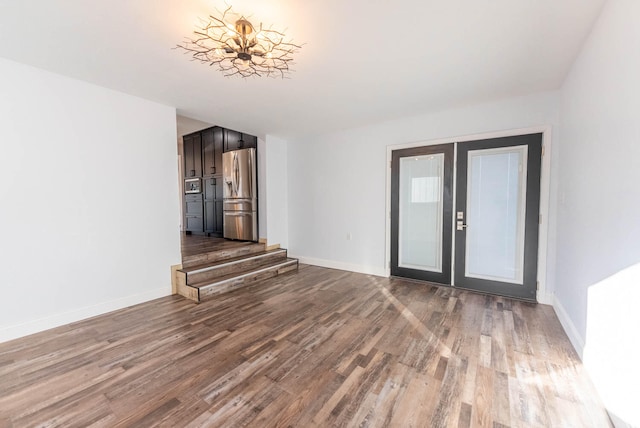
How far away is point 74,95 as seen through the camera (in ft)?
8.71

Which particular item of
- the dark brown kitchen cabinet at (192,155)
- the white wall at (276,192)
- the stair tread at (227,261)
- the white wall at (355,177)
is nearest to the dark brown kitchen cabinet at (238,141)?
the white wall at (276,192)

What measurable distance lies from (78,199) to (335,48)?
299 centimetres

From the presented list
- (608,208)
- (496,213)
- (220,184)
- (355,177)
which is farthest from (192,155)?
(608,208)

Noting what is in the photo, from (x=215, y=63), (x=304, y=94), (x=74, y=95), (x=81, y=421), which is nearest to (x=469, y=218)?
(x=304, y=94)

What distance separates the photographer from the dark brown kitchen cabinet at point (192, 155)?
6023mm

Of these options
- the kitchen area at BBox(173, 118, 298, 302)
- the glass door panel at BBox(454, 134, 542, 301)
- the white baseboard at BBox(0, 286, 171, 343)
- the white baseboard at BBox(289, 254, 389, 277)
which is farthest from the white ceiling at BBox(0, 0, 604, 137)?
the white baseboard at BBox(289, 254, 389, 277)

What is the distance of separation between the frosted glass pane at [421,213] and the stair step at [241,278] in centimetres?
197

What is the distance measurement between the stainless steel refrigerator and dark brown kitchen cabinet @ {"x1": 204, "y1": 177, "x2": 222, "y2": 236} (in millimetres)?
465

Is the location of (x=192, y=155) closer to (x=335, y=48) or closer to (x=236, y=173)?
(x=236, y=173)

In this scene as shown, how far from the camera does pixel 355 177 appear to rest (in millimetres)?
4477

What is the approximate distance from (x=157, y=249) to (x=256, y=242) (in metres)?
2.00

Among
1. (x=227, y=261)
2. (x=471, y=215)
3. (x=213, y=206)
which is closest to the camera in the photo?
(x=471, y=215)

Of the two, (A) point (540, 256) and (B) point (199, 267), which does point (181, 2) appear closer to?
(B) point (199, 267)

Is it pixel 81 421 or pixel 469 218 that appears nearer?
pixel 81 421
